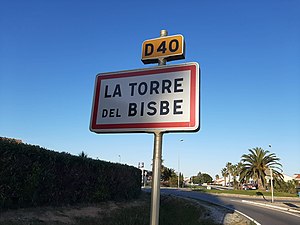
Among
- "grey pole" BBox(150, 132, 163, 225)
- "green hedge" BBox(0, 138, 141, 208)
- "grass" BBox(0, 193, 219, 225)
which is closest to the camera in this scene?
"grey pole" BBox(150, 132, 163, 225)

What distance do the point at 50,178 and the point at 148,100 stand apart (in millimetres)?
10767

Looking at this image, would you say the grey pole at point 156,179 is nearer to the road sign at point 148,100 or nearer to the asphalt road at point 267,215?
the road sign at point 148,100

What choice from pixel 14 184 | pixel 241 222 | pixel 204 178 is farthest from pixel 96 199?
pixel 204 178

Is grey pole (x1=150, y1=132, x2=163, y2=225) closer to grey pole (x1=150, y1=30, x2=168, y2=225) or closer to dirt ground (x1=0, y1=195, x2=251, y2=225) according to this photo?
grey pole (x1=150, y1=30, x2=168, y2=225)

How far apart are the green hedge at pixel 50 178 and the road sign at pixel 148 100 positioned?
8.90 meters

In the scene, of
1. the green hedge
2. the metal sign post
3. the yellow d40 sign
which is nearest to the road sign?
the metal sign post

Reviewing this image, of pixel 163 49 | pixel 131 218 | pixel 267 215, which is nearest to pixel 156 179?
pixel 163 49

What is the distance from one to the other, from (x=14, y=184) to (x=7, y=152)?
1.21 meters

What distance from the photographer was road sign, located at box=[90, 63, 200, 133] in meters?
1.89

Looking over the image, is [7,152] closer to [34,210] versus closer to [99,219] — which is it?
[34,210]

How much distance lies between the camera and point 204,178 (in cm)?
12169

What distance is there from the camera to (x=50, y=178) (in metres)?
11.4

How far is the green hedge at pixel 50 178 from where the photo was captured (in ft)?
31.7

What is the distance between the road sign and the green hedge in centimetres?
890
